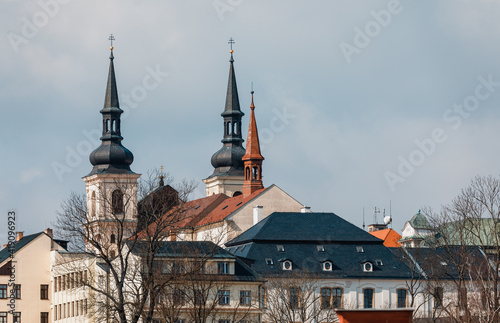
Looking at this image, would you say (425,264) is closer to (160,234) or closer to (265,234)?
(265,234)

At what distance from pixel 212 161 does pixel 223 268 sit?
67.0 m

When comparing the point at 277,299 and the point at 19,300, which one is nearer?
the point at 277,299

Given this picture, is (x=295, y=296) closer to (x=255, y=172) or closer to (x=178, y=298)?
(x=178, y=298)

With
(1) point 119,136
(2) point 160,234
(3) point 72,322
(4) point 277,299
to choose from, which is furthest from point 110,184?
(2) point 160,234

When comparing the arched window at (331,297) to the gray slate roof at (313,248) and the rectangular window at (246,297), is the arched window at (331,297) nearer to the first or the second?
the gray slate roof at (313,248)

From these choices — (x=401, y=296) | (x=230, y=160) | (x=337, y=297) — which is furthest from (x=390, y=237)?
(x=337, y=297)

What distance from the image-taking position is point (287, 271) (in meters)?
91.5

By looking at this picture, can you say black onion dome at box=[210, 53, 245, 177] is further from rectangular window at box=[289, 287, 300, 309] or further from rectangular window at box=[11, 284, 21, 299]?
rectangular window at box=[289, 287, 300, 309]

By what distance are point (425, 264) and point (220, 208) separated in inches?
1648

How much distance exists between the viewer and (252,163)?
134125mm

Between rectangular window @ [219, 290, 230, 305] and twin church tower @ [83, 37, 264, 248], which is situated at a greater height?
twin church tower @ [83, 37, 264, 248]

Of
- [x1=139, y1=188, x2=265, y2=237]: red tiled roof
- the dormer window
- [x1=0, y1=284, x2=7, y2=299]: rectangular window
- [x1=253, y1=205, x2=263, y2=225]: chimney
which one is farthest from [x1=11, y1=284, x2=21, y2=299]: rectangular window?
the dormer window

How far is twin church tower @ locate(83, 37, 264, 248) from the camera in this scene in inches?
5281

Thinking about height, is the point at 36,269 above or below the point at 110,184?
below
